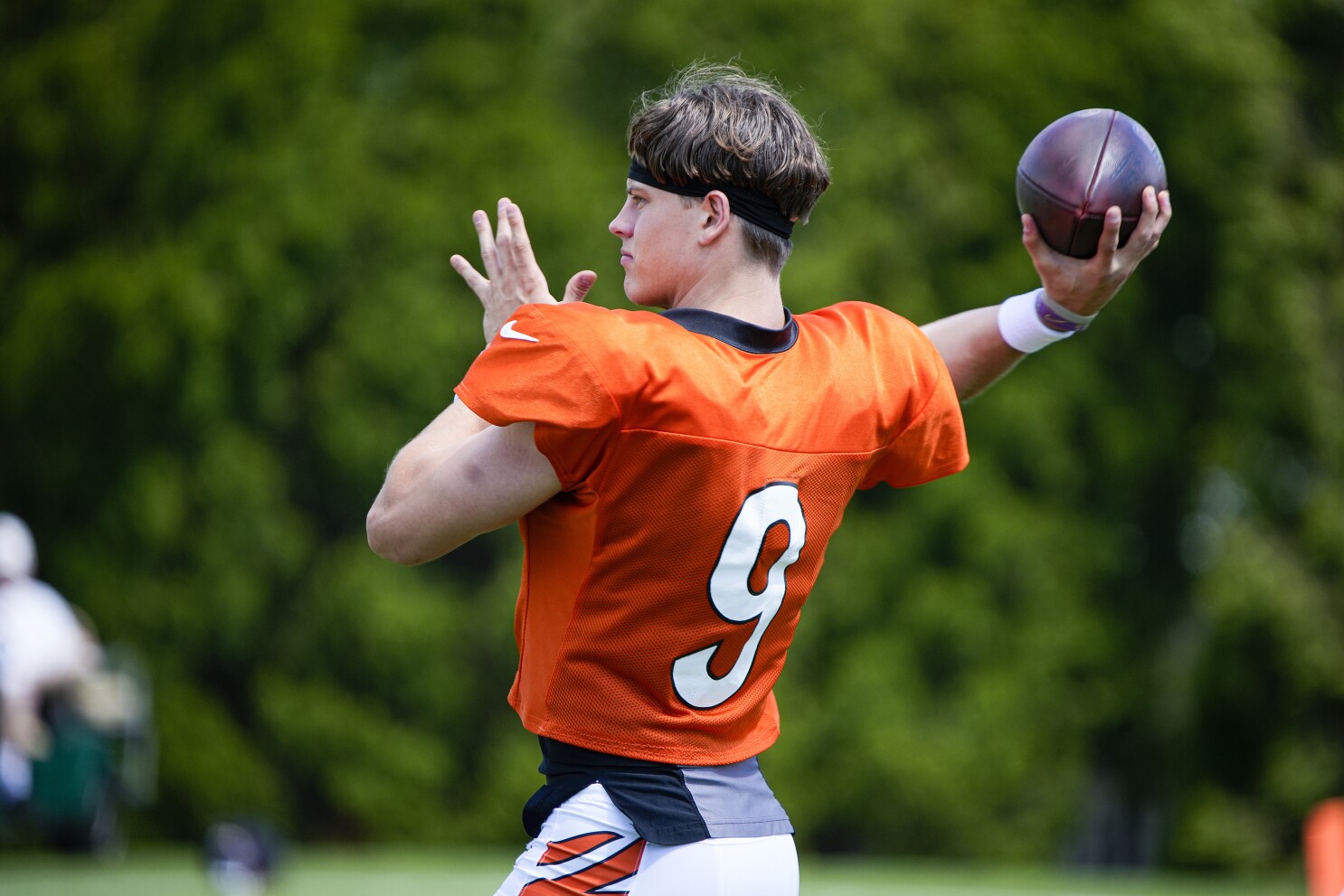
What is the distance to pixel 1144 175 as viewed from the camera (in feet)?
8.57

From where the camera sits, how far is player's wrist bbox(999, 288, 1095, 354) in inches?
109

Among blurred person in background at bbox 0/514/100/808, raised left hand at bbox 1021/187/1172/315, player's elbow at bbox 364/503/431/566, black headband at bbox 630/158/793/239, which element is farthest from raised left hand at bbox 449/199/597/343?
blurred person in background at bbox 0/514/100/808

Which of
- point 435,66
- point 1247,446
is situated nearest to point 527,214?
point 435,66

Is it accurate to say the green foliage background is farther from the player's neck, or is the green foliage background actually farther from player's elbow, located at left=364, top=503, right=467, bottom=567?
player's elbow, located at left=364, top=503, right=467, bottom=567

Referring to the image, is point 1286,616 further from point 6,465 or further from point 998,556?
point 6,465

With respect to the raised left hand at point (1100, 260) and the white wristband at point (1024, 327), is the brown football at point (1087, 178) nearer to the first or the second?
the raised left hand at point (1100, 260)

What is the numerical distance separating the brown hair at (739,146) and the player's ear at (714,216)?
21mm

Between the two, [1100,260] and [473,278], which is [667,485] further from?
[1100,260]

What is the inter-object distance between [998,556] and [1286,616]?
2.19 meters

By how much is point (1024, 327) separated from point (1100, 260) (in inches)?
7.8

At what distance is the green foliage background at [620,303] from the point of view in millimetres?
11875

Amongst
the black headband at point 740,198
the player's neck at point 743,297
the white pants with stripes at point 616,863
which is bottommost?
the white pants with stripes at point 616,863

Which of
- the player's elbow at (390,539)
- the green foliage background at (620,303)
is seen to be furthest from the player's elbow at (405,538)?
the green foliage background at (620,303)

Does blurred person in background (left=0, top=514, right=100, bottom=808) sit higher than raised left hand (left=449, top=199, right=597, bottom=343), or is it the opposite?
raised left hand (left=449, top=199, right=597, bottom=343)
